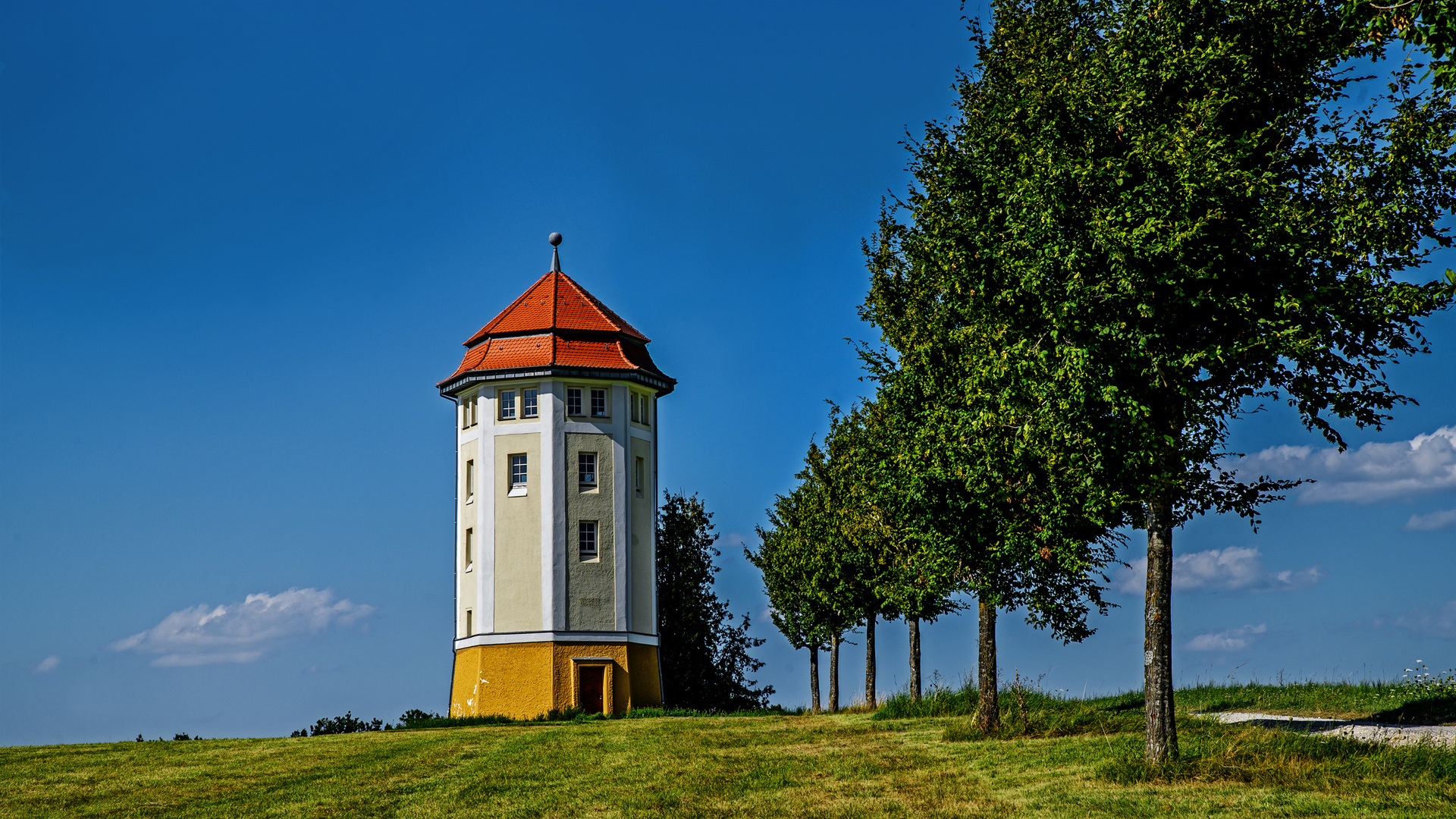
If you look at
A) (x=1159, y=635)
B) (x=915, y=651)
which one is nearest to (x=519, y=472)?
(x=915, y=651)

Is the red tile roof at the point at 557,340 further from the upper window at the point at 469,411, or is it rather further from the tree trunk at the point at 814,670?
the tree trunk at the point at 814,670

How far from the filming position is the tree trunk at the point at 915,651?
102 ft

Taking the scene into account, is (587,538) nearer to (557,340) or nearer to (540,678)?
(540,678)

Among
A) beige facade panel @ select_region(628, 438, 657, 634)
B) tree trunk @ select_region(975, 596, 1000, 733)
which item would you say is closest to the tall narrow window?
beige facade panel @ select_region(628, 438, 657, 634)

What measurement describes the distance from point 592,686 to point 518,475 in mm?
8081

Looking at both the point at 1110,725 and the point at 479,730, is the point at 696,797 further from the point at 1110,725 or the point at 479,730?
the point at 479,730

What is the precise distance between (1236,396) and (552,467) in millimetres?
29214

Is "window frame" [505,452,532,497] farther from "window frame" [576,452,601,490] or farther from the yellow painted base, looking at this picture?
the yellow painted base

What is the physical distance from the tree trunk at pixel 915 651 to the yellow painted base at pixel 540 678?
12.4 m

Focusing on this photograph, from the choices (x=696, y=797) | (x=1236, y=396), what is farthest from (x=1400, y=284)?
(x=696, y=797)

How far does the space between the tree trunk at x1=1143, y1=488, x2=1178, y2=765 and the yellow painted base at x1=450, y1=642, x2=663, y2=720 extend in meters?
Answer: 27.1

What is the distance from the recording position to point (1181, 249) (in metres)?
14.4

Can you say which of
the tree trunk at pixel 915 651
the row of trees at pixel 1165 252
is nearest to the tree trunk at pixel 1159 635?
the row of trees at pixel 1165 252

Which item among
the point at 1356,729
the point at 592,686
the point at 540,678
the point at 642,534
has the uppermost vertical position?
the point at 642,534
